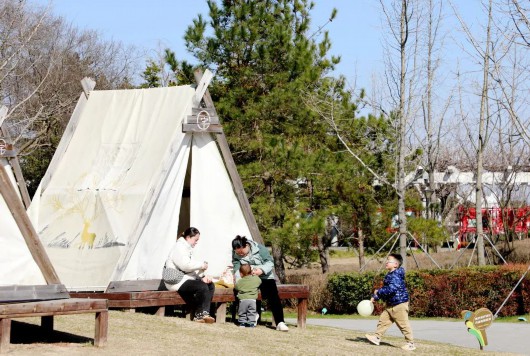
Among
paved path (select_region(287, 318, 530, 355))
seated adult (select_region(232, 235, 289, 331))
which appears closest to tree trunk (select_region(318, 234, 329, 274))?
paved path (select_region(287, 318, 530, 355))

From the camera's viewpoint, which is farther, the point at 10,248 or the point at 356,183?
the point at 356,183

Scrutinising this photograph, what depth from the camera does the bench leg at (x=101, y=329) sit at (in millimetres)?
9805

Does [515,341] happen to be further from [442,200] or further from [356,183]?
[442,200]

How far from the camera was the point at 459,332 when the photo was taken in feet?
53.1

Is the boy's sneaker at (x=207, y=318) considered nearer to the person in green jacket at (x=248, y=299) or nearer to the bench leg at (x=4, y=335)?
the person in green jacket at (x=248, y=299)

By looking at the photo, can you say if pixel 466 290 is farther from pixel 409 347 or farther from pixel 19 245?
pixel 19 245

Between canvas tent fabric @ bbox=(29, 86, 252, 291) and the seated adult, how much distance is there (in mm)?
1470

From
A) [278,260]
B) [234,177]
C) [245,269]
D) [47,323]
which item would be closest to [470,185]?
[278,260]

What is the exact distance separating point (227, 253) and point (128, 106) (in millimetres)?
3049

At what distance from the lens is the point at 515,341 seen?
48.5ft

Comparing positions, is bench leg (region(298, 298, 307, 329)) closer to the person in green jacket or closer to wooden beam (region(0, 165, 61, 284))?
the person in green jacket

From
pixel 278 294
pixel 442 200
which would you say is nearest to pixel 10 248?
pixel 278 294

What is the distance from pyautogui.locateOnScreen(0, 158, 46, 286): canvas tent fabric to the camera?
9406 mm

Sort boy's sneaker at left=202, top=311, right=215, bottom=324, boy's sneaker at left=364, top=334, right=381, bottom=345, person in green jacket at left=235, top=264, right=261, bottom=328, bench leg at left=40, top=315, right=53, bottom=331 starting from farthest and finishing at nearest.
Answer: person in green jacket at left=235, top=264, right=261, bottom=328
boy's sneaker at left=202, top=311, right=215, bottom=324
boy's sneaker at left=364, top=334, right=381, bottom=345
bench leg at left=40, top=315, right=53, bottom=331
